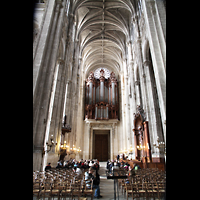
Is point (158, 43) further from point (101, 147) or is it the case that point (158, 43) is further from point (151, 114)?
point (101, 147)

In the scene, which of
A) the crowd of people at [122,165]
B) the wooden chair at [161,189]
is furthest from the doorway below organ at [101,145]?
the wooden chair at [161,189]

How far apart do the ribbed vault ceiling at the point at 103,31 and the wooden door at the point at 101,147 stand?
14401 millimetres

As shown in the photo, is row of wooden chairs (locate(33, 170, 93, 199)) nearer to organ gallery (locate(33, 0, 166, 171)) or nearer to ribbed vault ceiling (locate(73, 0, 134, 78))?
organ gallery (locate(33, 0, 166, 171))

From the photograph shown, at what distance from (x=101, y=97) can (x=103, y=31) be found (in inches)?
481

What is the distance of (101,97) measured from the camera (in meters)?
29.5

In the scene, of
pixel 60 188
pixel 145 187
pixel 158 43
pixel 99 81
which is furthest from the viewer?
pixel 99 81

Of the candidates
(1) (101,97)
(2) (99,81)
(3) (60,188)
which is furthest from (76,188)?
(2) (99,81)

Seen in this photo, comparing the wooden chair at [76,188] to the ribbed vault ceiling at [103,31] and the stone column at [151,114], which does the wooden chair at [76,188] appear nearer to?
the stone column at [151,114]

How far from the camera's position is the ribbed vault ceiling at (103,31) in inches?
861

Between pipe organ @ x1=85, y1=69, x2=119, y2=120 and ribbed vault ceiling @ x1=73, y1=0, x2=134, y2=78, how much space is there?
296 centimetres

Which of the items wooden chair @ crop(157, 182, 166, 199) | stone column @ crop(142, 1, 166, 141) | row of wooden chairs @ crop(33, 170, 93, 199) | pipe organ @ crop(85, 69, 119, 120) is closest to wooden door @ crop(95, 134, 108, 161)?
pipe organ @ crop(85, 69, 119, 120)

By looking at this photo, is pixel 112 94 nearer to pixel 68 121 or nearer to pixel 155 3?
pixel 68 121

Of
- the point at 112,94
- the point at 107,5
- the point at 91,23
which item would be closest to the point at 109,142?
the point at 112,94

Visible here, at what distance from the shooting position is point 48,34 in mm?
9680
